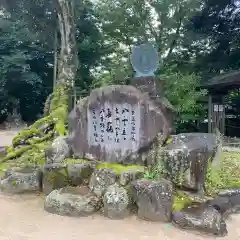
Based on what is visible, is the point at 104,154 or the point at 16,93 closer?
the point at 104,154

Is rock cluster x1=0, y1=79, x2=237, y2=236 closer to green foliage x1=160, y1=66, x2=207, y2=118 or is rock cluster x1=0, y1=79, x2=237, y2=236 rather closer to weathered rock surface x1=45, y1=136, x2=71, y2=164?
weathered rock surface x1=45, y1=136, x2=71, y2=164

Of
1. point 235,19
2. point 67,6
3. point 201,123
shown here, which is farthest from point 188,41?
point 67,6

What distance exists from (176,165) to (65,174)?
2038 millimetres

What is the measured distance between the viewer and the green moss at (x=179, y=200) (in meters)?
4.63

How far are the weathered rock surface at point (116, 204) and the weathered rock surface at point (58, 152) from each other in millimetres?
1740

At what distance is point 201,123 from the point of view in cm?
1432

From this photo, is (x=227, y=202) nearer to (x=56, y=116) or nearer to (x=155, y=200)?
(x=155, y=200)

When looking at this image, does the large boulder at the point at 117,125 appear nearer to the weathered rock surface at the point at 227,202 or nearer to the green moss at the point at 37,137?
the weathered rock surface at the point at 227,202

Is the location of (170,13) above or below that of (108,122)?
above

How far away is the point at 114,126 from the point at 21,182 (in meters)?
2.03

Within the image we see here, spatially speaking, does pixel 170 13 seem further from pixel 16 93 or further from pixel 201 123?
pixel 16 93

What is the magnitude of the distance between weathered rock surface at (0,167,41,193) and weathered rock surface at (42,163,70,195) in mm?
203

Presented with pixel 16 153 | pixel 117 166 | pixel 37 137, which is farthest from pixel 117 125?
pixel 37 137

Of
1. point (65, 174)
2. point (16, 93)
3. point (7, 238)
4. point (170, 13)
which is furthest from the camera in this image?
point (16, 93)
